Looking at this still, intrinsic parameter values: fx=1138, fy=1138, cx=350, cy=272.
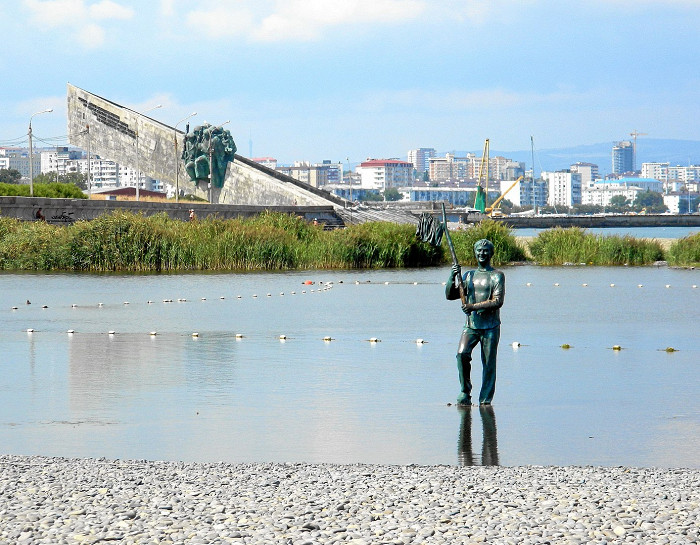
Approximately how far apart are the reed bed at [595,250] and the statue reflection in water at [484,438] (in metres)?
28.9

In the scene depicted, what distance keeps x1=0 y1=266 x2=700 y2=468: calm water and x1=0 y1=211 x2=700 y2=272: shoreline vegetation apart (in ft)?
A: 33.1

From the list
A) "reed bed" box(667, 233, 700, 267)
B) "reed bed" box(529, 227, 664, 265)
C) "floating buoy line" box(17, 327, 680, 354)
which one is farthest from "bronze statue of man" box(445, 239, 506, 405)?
"reed bed" box(529, 227, 664, 265)

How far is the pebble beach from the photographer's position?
5.80 metres

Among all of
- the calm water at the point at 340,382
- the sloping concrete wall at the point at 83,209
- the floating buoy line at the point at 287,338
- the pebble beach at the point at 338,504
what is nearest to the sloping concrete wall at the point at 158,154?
the sloping concrete wall at the point at 83,209

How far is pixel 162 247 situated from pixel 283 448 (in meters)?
26.3

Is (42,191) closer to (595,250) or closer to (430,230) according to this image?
(595,250)

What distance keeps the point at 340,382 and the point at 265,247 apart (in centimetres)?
Answer: 2313

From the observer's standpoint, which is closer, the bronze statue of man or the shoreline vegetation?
the bronze statue of man

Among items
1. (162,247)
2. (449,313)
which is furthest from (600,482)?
(162,247)

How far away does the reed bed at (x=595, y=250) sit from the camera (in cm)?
3850

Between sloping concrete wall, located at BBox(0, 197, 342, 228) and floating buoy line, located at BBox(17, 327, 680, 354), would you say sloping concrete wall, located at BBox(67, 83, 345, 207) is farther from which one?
floating buoy line, located at BBox(17, 327, 680, 354)

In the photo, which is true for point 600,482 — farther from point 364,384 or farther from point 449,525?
point 364,384

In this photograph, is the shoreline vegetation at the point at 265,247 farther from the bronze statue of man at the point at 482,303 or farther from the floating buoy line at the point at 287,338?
the bronze statue of man at the point at 482,303

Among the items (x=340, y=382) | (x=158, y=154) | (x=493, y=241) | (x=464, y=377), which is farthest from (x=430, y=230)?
(x=158, y=154)
